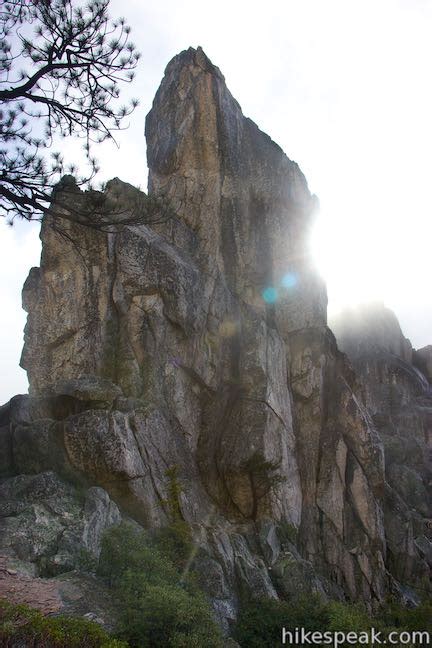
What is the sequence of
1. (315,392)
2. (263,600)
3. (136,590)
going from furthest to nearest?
(315,392) < (263,600) < (136,590)

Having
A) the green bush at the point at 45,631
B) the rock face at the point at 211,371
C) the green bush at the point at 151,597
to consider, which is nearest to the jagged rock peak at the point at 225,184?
the rock face at the point at 211,371

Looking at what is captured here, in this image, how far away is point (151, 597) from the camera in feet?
37.6

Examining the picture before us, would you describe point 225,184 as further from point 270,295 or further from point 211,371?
point 211,371

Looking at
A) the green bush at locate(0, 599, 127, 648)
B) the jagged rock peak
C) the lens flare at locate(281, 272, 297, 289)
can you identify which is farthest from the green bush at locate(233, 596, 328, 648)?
the lens flare at locate(281, 272, 297, 289)

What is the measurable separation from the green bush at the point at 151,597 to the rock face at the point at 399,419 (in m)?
19.3

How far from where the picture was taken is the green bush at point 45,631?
8.74 m

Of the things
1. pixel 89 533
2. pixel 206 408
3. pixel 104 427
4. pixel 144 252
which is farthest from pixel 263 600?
pixel 144 252

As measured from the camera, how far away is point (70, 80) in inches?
494

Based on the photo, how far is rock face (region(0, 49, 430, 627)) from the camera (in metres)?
18.6

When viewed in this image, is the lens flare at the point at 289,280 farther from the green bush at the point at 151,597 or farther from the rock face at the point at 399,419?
the green bush at the point at 151,597

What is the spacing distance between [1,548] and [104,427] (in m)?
5.82

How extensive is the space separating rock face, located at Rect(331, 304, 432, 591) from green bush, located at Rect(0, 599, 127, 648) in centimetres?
2517

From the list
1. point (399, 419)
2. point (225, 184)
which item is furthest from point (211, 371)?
point (399, 419)

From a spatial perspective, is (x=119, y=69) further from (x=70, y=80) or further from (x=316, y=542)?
(x=316, y=542)
